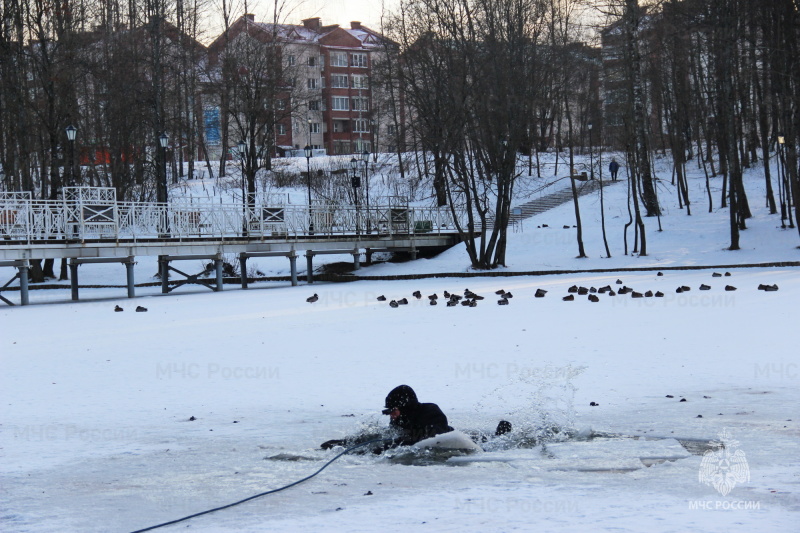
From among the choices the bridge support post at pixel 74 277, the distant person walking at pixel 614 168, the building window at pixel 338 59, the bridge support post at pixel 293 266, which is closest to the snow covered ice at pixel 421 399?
the bridge support post at pixel 74 277

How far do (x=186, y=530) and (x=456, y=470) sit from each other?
190 centimetres

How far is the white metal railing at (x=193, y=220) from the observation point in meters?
23.0

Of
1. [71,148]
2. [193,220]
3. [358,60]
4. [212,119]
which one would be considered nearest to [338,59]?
[358,60]

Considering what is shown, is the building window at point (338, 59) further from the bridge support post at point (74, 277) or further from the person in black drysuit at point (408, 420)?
→ the person in black drysuit at point (408, 420)

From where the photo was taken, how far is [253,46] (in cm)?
4641

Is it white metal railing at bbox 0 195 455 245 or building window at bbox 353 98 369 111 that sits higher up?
building window at bbox 353 98 369 111

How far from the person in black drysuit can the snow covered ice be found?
8.2 inches

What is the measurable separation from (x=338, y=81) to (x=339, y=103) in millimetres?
1932

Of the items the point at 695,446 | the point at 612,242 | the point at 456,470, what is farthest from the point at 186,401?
the point at 612,242

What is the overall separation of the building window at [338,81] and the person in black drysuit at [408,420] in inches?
2984

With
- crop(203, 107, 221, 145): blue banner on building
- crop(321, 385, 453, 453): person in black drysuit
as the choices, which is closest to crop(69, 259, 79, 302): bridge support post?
crop(321, 385, 453, 453): person in black drysuit

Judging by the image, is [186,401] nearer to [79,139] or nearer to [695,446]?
[695,446]

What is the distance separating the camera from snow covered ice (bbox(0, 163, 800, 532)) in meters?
4.93

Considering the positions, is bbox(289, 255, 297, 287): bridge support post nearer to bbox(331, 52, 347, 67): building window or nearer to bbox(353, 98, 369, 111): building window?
bbox(353, 98, 369, 111): building window
